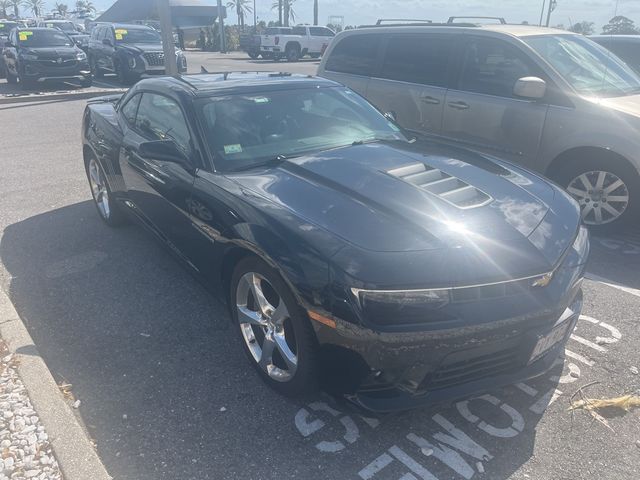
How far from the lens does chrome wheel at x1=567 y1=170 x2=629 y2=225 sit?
16.2ft

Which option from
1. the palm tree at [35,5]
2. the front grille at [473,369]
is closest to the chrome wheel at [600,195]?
the front grille at [473,369]

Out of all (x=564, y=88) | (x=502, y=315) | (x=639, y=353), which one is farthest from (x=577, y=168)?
(x=502, y=315)

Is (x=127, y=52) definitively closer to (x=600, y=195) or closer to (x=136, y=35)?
(x=136, y=35)

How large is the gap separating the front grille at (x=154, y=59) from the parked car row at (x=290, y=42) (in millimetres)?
14593

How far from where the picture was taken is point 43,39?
15938 mm

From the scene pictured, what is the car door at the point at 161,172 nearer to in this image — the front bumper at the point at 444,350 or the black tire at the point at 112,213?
the black tire at the point at 112,213

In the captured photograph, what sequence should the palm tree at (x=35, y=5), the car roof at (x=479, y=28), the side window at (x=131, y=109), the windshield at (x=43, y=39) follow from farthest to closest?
the palm tree at (x=35, y=5) → the windshield at (x=43, y=39) → the car roof at (x=479, y=28) → the side window at (x=131, y=109)

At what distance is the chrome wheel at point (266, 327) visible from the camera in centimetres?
281

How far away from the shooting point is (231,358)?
333 cm

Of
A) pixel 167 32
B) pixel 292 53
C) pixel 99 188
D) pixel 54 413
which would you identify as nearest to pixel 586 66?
pixel 99 188

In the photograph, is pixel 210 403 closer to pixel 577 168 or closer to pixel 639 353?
pixel 639 353

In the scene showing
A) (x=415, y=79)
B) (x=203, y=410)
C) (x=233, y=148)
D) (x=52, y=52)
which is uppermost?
(x=415, y=79)

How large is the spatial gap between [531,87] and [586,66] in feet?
3.02

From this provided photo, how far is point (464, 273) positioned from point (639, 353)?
5.58ft
